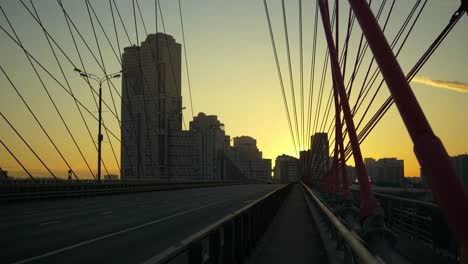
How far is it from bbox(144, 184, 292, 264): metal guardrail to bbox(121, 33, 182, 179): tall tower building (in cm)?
4438

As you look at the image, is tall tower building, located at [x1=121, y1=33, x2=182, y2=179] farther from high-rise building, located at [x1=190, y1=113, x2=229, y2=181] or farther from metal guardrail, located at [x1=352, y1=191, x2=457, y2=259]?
metal guardrail, located at [x1=352, y1=191, x2=457, y2=259]

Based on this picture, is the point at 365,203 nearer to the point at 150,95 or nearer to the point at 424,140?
the point at 424,140

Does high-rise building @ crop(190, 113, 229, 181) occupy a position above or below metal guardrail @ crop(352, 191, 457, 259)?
above

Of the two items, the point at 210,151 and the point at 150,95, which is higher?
the point at 150,95

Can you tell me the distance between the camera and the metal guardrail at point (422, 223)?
28.1ft

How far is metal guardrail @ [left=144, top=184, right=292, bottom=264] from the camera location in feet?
18.3

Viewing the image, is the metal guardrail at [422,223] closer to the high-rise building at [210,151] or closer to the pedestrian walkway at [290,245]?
the pedestrian walkway at [290,245]

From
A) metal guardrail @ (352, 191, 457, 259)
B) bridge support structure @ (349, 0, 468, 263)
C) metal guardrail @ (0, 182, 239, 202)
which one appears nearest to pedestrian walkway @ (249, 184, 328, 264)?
metal guardrail @ (352, 191, 457, 259)

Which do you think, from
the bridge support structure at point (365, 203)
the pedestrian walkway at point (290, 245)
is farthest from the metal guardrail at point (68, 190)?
the bridge support structure at point (365, 203)

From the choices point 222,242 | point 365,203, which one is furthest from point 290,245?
point 222,242

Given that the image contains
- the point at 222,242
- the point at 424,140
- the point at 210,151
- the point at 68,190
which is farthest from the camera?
the point at 210,151

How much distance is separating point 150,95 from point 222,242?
2315 inches

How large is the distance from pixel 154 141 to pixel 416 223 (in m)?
70.8

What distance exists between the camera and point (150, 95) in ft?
218
